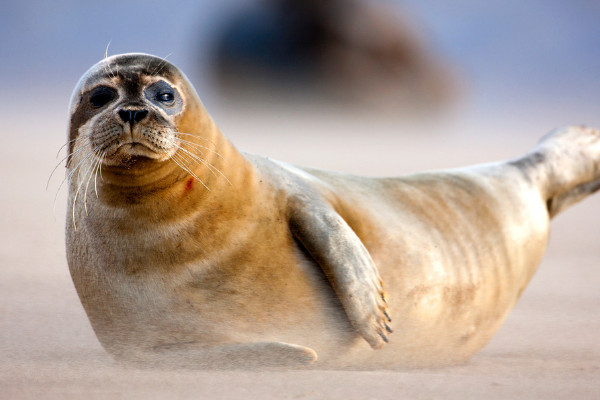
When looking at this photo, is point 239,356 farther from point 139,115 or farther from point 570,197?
point 570,197

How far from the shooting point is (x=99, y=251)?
12.6ft

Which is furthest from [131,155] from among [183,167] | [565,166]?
[565,166]

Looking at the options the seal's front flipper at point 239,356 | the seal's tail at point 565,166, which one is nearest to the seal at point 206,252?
the seal's front flipper at point 239,356

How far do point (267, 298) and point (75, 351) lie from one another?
0.98m

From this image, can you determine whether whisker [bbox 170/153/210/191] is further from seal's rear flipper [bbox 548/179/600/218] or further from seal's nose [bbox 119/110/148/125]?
seal's rear flipper [bbox 548/179/600/218]

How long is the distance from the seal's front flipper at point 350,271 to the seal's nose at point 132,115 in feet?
2.73

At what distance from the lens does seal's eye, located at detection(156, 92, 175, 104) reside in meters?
3.78

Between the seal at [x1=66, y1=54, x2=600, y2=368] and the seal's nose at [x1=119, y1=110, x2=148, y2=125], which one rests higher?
the seal's nose at [x1=119, y1=110, x2=148, y2=125]

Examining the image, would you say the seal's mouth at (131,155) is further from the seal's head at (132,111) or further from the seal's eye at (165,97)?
the seal's eye at (165,97)

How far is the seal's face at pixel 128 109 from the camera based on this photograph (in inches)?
139

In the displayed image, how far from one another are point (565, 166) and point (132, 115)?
10.5 feet

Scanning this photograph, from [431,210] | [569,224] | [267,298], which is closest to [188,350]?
[267,298]

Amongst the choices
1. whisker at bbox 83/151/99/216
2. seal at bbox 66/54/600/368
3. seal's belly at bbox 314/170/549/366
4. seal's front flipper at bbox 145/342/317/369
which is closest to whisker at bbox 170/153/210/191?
seal at bbox 66/54/600/368

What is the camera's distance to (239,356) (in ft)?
12.1
